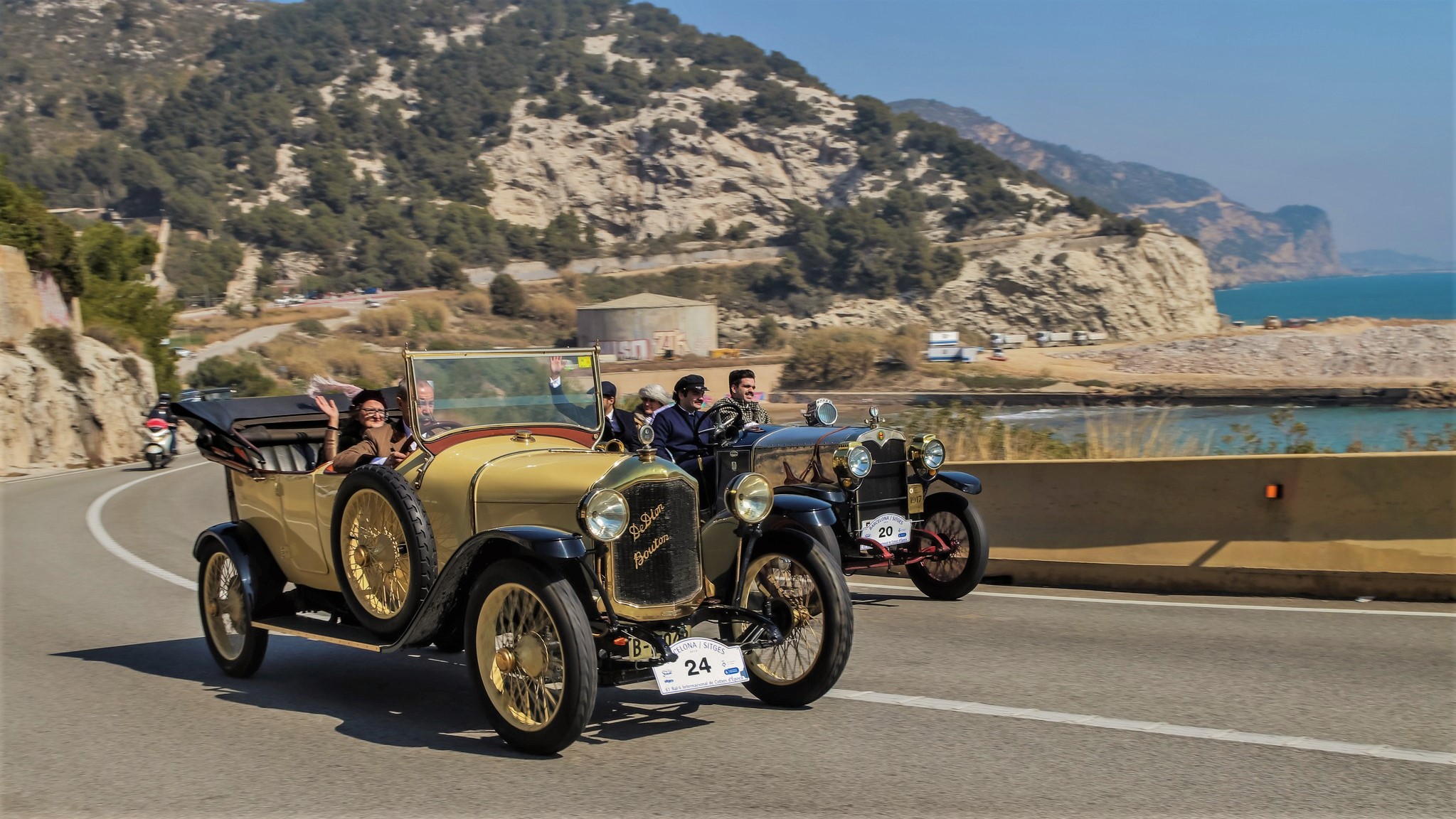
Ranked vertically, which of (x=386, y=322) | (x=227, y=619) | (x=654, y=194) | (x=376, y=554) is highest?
(x=654, y=194)

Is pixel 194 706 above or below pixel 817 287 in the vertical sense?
below

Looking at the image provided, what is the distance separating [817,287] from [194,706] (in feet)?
452

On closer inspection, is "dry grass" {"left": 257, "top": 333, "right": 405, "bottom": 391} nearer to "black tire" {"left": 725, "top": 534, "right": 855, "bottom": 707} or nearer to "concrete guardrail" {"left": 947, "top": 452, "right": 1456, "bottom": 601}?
"concrete guardrail" {"left": 947, "top": 452, "right": 1456, "bottom": 601}

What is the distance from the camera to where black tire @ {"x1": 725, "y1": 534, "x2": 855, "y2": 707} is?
631 cm

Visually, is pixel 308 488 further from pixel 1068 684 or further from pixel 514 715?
pixel 1068 684

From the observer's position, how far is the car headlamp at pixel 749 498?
20.8 feet

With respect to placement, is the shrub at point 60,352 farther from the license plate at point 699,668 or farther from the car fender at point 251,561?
the license plate at point 699,668

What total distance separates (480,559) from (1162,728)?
327 cm

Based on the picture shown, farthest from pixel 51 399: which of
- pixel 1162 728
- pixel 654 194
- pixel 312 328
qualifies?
pixel 654 194

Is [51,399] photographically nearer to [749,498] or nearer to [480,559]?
[480,559]

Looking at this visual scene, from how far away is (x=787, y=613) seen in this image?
6.54 m

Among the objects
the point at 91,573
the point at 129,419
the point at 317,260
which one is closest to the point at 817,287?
the point at 317,260

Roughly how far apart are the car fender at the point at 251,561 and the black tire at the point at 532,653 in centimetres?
222

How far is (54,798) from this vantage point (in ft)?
17.5
